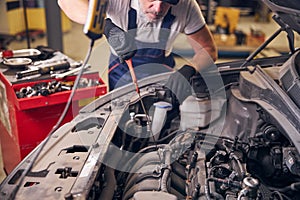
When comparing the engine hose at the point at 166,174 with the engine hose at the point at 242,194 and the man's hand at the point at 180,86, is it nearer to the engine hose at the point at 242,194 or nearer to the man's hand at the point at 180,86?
the engine hose at the point at 242,194

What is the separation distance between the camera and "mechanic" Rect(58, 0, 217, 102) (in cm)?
149

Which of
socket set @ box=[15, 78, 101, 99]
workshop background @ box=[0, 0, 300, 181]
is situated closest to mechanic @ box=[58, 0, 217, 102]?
socket set @ box=[15, 78, 101, 99]

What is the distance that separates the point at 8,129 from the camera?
187 cm

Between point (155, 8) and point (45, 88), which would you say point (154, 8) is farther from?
point (45, 88)

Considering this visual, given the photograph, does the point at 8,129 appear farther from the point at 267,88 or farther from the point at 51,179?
the point at 267,88

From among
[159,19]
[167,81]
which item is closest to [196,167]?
[167,81]

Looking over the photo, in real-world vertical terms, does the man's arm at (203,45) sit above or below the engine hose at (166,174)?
above

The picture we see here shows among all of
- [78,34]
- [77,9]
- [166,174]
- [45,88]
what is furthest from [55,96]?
[78,34]

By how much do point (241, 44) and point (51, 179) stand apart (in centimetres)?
393

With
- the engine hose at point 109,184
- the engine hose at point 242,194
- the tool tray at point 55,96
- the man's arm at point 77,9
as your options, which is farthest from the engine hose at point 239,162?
the tool tray at point 55,96

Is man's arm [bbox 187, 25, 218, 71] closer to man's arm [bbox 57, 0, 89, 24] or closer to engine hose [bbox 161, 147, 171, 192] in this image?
man's arm [bbox 57, 0, 89, 24]

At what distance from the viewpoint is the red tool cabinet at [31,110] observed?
5.51 feet

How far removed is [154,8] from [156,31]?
0.23 m

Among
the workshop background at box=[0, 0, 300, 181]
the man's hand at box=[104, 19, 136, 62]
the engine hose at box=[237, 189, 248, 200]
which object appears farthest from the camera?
the workshop background at box=[0, 0, 300, 181]
